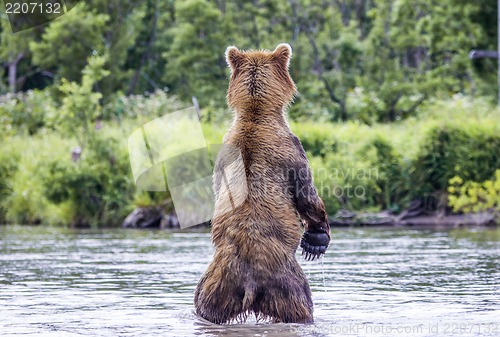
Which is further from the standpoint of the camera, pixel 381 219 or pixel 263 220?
pixel 381 219

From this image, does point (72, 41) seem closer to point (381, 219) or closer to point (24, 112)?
point (24, 112)

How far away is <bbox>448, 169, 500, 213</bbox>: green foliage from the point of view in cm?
1864

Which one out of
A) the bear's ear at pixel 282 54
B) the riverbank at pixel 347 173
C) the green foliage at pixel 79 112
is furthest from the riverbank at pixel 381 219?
the bear's ear at pixel 282 54

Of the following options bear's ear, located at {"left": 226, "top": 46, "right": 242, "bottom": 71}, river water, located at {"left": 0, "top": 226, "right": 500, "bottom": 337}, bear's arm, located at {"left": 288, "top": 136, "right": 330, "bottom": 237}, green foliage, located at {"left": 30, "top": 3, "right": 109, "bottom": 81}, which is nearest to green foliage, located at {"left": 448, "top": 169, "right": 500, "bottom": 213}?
river water, located at {"left": 0, "top": 226, "right": 500, "bottom": 337}

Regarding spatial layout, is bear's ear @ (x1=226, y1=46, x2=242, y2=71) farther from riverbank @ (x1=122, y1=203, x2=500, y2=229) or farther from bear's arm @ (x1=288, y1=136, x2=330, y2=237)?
riverbank @ (x1=122, y1=203, x2=500, y2=229)

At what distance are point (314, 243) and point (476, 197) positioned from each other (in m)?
12.4

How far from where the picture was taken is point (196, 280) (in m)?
10.4

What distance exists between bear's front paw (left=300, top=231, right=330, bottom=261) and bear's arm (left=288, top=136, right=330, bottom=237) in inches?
1.1

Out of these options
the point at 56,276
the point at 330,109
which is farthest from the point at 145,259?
the point at 330,109

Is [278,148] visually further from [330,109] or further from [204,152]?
[330,109]

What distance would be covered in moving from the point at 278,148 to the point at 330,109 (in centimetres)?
2245

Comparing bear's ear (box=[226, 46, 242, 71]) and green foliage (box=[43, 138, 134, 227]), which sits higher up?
bear's ear (box=[226, 46, 242, 71])

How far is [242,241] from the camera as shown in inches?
258

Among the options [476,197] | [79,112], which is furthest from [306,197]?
[79,112]
